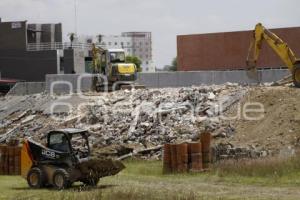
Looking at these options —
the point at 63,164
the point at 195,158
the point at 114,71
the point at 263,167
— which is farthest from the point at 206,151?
the point at 114,71

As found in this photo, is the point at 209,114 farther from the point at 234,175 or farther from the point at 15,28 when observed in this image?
the point at 15,28

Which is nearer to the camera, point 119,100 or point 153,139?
point 153,139

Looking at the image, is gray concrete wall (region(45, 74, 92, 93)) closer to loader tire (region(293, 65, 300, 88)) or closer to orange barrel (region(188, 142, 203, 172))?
loader tire (region(293, 65, 300, 88))

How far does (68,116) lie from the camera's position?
1713 inches

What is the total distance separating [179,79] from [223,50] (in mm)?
23864

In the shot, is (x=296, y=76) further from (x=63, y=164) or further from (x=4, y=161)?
(x=63, y=164)

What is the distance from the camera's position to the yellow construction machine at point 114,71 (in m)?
50.5

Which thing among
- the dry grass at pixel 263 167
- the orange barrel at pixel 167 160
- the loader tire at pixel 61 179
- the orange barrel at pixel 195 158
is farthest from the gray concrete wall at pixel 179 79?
the loader tire at pixel 61 179

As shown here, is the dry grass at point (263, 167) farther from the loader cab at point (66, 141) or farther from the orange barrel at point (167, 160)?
the loader cab at point (66, 141)

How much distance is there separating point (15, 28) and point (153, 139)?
75.6 metres

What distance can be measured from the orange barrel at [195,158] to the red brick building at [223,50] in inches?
2034

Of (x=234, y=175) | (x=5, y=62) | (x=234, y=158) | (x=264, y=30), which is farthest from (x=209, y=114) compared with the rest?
(x=5, y=62)

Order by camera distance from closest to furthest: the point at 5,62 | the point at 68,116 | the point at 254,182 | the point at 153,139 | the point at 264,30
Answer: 1. the point at 254,182
2. the point at 153,139
3. the point at 264,30
4. the point at 68,116
5. the point at 5,62

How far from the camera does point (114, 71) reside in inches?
1988
